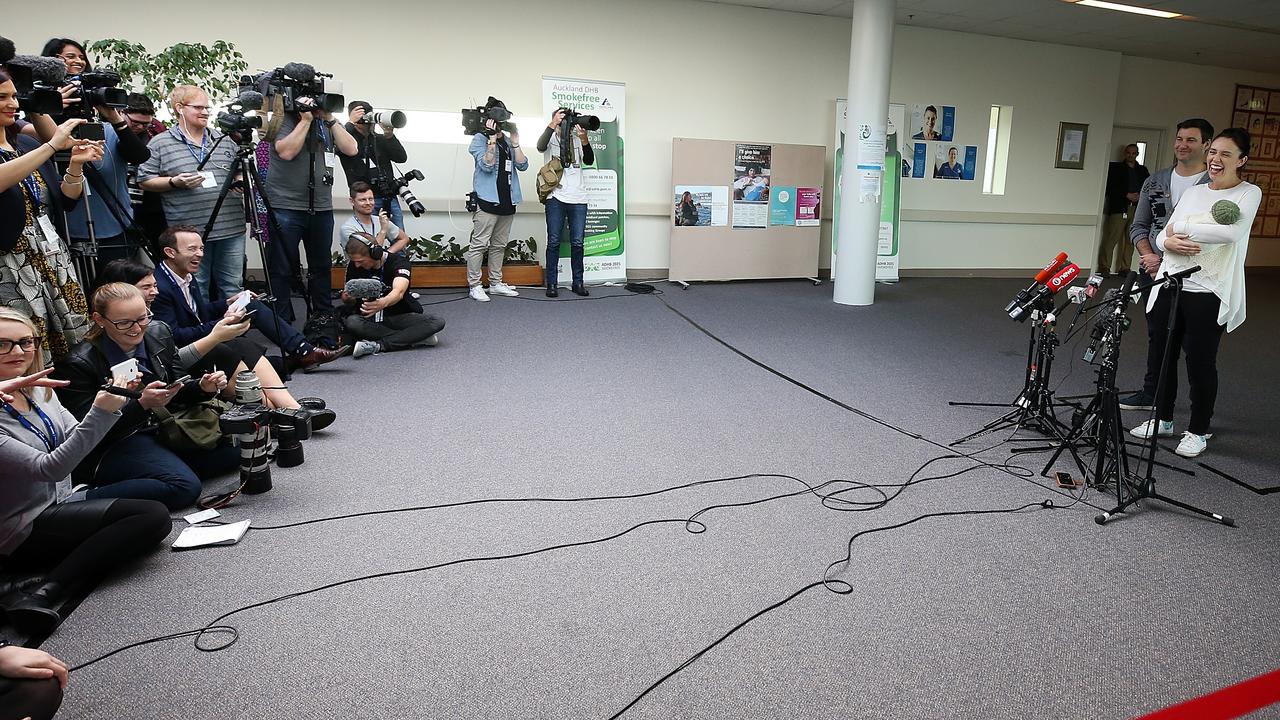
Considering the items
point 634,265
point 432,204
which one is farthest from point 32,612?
point 634,265

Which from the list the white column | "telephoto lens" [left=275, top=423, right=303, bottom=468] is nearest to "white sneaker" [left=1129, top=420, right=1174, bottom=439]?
the white column

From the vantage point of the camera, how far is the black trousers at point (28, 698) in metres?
1.39

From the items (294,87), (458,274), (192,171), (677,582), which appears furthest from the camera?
(458,274)

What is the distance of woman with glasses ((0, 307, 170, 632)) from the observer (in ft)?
5.90

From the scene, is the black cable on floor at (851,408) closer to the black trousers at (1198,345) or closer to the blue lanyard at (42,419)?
the black trousers at (1198,345)

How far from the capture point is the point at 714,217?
7.73 m

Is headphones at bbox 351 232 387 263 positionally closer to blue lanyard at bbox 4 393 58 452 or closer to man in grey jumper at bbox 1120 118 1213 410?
blue lanyard at bbox 4 393 58 452

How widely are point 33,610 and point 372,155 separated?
Result: 4323 millimetres

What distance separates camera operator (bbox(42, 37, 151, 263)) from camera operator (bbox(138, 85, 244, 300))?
0.21 meters

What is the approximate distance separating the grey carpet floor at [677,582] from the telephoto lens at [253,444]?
0.34 feet

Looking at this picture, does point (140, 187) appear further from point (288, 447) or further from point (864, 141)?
point (864, 141)

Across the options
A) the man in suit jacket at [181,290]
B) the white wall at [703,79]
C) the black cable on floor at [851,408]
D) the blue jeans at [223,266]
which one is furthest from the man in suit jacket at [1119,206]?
the man in suit jacket at [181,290]

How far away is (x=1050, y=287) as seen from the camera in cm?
316

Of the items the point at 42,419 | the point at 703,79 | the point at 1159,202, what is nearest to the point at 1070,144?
the point at 703,79
